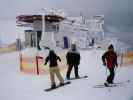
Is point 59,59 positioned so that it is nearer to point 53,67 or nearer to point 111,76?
point 53,67

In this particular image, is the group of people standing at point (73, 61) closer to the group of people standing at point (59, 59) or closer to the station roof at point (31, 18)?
the group of people standing at point (59, 59)

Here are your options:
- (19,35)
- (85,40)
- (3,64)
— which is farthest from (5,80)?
(85,40)

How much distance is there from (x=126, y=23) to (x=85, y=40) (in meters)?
0.34

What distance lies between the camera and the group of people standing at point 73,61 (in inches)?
68.6

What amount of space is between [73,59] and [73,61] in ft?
0.05

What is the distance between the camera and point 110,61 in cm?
187

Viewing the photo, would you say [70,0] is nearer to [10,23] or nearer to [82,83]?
[10,23]

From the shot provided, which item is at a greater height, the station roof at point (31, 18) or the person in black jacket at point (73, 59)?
the station roof at point (31, 18)

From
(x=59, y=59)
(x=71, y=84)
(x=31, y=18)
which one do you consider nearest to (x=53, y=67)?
(x=59, y=59)

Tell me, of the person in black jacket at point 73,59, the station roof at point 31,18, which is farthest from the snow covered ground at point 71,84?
the station roof at point 31,18

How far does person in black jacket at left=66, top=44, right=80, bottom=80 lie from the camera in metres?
1.77

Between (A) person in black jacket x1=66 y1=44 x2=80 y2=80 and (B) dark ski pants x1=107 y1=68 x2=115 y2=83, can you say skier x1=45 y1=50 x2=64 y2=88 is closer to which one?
(A) person in black jacket x1=66 y1=44 x2=80 y2=80

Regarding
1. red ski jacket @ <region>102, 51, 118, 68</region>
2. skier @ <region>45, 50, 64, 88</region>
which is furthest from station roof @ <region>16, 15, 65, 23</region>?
red ski jacket @ <region>102, 51, 118, 68</region>

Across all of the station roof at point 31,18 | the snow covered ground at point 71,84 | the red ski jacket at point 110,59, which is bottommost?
the snow covered ground at point 71,84
